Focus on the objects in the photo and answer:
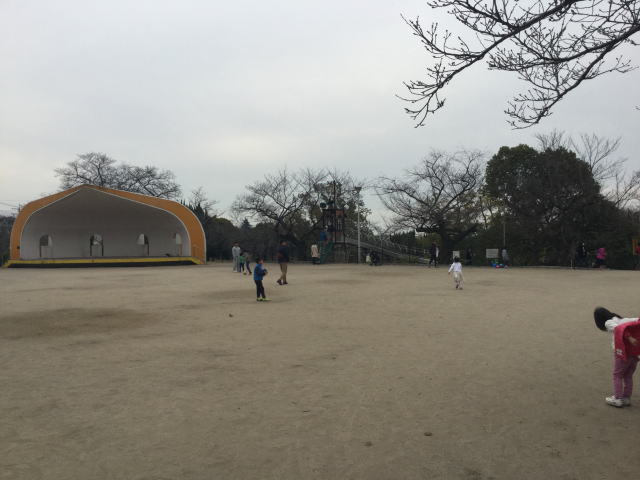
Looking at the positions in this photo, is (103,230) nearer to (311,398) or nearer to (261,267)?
(261,267)

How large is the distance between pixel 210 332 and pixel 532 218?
25.6m

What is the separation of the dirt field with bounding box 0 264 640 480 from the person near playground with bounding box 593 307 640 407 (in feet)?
0.47

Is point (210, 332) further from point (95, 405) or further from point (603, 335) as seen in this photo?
point (603, 335)

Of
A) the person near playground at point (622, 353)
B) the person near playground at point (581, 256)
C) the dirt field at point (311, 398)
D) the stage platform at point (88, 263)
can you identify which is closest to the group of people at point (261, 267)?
the dirt field at point (311, 398)

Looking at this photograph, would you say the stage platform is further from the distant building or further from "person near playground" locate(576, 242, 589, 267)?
"person near playground" locate(576, 242, 589, 267)

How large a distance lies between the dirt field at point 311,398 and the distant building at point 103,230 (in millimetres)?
25581

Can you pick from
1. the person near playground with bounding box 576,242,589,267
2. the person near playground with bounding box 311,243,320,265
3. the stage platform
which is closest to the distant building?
the stage platform

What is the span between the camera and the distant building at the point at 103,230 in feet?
109

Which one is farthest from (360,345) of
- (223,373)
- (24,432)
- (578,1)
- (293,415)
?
(578,1)

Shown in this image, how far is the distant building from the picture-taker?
33.3 m

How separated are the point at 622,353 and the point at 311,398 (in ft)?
8.99

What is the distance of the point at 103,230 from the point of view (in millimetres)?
40500

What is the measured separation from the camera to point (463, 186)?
102 feet

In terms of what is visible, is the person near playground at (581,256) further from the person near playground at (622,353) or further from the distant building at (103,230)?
the person near playground at (622,353)
